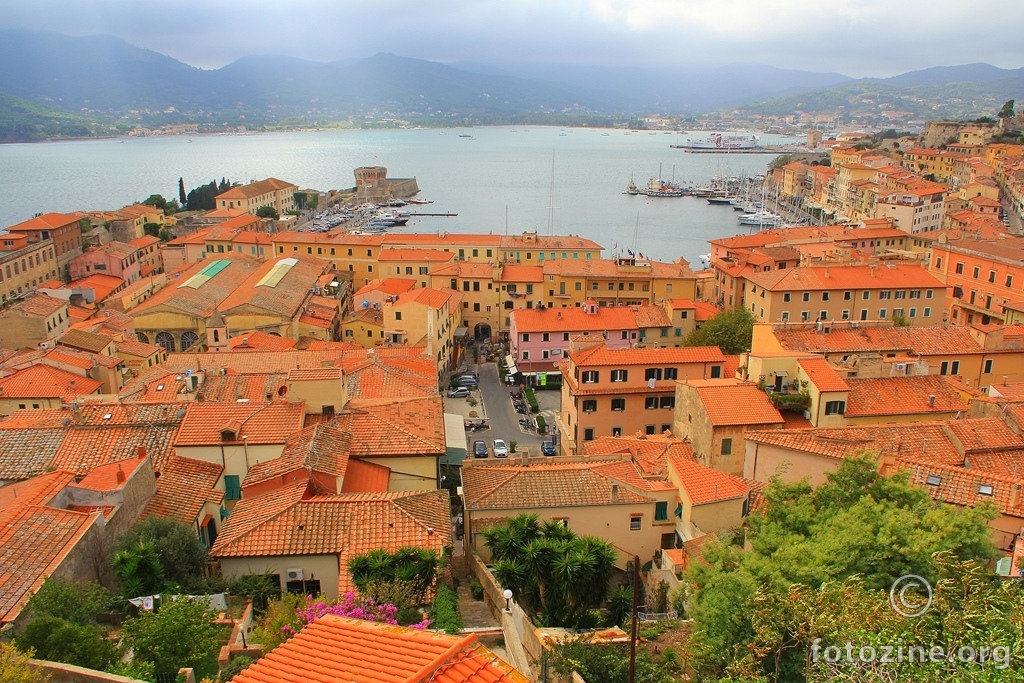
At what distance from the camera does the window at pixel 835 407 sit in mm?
23391

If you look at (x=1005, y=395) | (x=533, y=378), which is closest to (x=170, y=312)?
(x=533, y=378)

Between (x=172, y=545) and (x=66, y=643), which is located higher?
(x=66, y=643)

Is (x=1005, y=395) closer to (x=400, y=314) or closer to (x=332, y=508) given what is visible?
(x=332, y=508)

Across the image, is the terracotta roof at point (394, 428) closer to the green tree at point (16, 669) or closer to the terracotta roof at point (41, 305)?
the green tree at point (16, 669)

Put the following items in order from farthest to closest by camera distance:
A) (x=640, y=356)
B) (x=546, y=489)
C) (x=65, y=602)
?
(x=640, y=356), (x=546, y=489), (x=65, y=602)

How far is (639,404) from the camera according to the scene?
29.6m

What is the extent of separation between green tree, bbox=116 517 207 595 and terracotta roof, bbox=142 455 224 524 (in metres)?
1.17

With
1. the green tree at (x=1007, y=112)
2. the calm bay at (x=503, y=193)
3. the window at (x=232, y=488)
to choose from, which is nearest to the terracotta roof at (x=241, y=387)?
the window at (x=232, y=488)

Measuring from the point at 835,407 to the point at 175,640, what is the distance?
19427 millimetres

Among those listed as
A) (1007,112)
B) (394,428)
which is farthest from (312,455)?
(1007,112)

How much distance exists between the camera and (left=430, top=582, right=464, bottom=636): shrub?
11625 mm

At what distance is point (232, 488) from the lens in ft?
59.8

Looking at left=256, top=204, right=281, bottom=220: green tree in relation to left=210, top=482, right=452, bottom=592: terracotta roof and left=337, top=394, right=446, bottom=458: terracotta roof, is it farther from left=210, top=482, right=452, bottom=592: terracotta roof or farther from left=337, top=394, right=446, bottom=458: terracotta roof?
left=210, top=482, right=452, bottom=592: terracotta roof

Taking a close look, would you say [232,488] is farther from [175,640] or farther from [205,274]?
[205,274]
